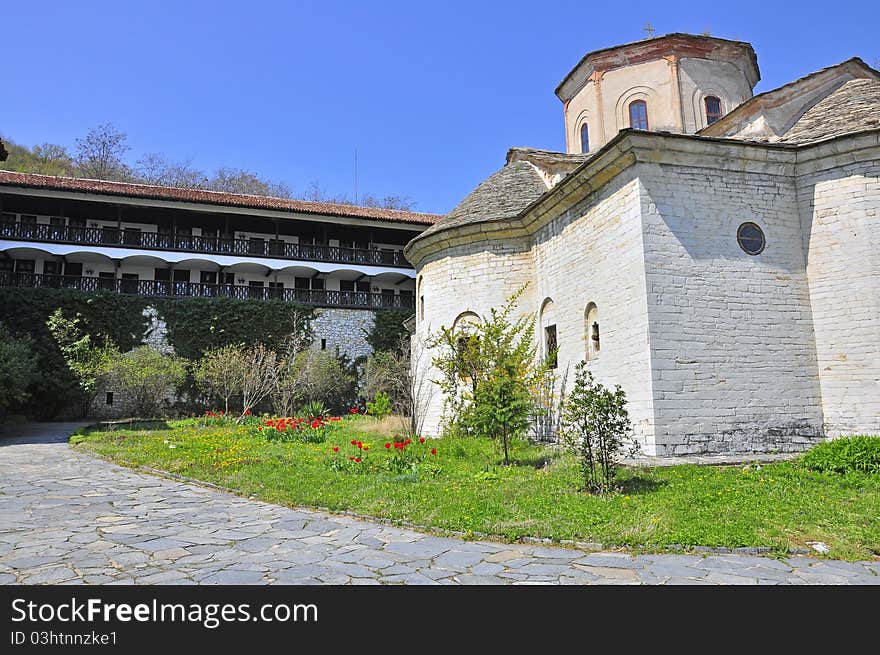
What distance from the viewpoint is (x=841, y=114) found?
10.2m

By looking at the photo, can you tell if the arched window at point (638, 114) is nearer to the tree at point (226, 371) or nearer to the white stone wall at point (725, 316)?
the white stone wall at point (725, 316)

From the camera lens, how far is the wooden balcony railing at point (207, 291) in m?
24.0

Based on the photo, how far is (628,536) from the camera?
4.74 metres

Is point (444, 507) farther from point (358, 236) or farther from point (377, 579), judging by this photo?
point (358, 236)

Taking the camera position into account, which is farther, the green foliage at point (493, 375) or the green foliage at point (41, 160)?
the green foliage at point (41, 160)

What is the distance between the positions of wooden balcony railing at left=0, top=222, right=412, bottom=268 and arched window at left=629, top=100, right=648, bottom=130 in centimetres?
1523

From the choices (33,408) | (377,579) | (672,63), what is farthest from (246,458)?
(33,408)

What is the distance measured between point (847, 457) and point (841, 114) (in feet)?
20.9

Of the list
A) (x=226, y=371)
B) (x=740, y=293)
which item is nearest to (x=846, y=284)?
(x=740, y=293)

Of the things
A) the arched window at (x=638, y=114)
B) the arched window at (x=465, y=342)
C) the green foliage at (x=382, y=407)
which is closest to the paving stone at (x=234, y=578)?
the arched window at (x=465, y=342)

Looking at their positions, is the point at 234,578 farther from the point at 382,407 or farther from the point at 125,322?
the point at 125,322

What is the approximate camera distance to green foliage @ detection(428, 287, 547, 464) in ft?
29.9

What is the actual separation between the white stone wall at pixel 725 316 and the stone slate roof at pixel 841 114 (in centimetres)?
119

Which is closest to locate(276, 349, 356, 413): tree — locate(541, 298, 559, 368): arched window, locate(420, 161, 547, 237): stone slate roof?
locate(420, 161, 547, 237): stone slate roof
